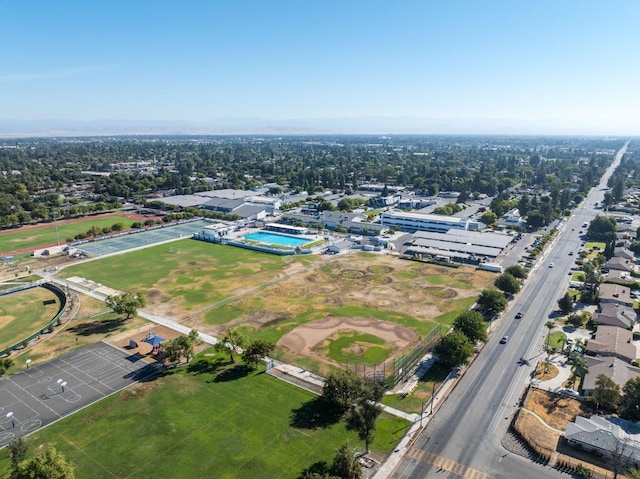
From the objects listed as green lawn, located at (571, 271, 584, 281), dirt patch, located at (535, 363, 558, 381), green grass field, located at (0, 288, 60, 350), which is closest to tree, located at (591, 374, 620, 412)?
dirt patch, located at (535, 363, 558, 381)

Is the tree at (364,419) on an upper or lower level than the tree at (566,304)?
upper

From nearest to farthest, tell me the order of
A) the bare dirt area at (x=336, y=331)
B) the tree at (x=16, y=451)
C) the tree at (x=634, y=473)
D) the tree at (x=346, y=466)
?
the tree at (x=16, y=451) → the tree at (x=634, y=473) → the tree at (x=346, y=466) → the bare dirt area at (x=336, y=331)

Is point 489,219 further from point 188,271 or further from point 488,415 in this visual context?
point 488,415

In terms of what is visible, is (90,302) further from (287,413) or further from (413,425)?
(413,425)

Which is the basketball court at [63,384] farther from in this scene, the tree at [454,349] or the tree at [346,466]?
the tree at [454,349]

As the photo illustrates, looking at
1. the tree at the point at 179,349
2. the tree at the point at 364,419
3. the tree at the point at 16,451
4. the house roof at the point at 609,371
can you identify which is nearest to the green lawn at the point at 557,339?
the house roof at the point at 609,371

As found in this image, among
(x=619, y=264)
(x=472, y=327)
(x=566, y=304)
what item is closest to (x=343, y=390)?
(x=472, y=327)

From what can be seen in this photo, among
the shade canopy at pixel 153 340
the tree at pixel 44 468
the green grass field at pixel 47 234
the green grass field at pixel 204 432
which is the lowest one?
the green grass field at pixel 204 432

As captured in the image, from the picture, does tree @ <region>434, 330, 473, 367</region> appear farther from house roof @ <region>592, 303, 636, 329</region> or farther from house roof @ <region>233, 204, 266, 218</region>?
house roof @ <region>233, 204, 266, 218</region>
